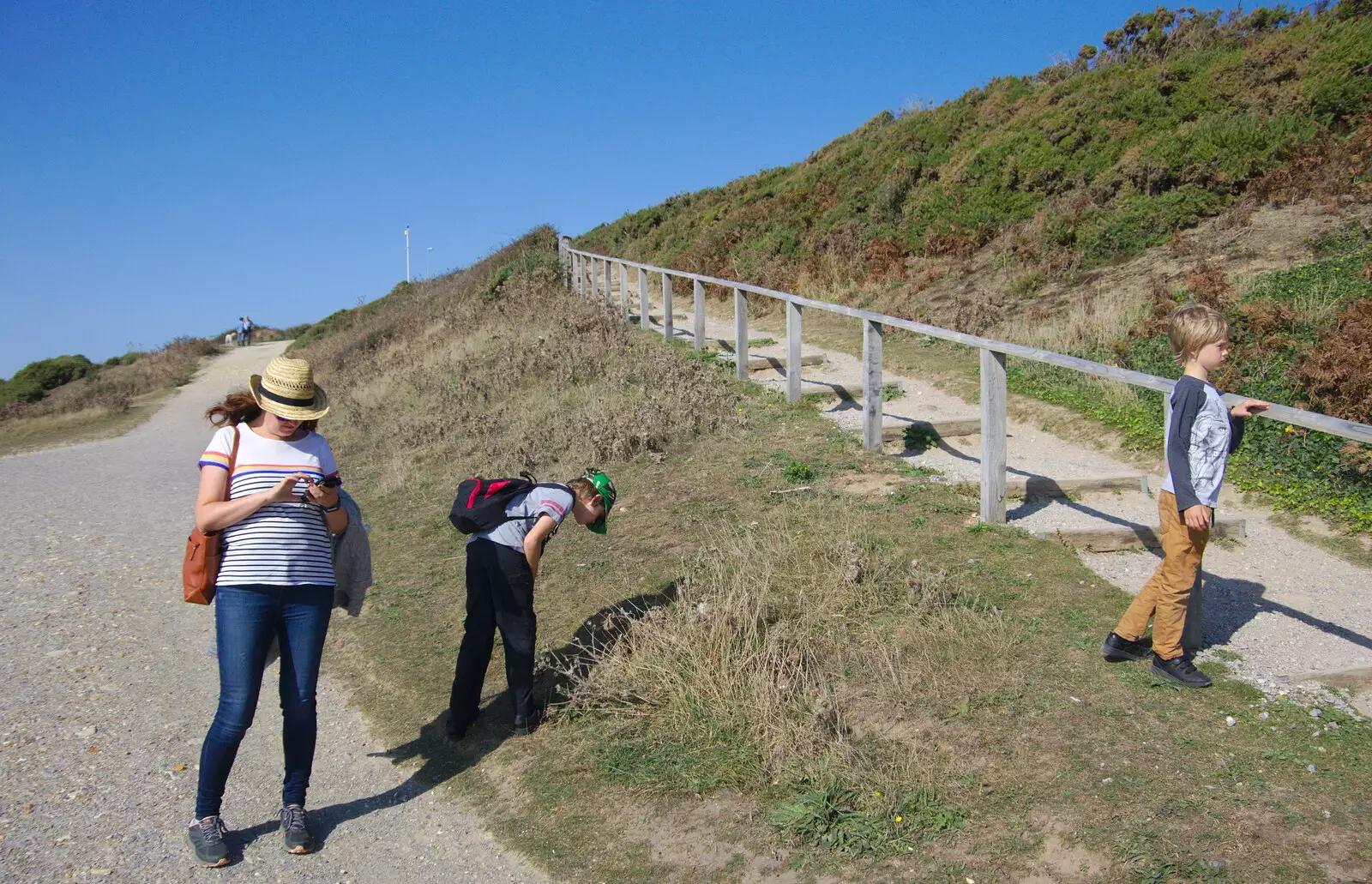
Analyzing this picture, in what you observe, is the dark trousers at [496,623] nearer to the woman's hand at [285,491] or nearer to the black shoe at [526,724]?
the black shoe at [526,724]

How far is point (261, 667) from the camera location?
12.6ft

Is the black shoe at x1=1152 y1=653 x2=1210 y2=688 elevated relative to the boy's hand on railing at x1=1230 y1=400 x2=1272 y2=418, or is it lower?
lower

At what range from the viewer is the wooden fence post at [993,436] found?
609cm

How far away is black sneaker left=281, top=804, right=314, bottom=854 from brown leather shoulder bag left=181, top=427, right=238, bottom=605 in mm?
926

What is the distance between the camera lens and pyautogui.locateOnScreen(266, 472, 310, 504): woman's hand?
373 centimetres

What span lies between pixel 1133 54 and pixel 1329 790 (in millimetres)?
18289

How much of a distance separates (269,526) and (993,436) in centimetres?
412

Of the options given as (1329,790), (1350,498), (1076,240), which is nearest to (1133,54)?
(1076,240)

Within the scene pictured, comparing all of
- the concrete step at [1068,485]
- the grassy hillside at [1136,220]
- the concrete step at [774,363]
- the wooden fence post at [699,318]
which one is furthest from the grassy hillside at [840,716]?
the wooden fence post at [699,318]

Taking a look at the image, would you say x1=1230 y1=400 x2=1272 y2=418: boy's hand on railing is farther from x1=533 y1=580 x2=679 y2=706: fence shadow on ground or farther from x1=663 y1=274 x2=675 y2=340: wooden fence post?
x1=663 y1=274 x2=675 y2=340: wooden fence post

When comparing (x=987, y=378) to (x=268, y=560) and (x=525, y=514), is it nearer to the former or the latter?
(x=525, y=514)

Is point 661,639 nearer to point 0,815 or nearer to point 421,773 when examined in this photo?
point 421,773

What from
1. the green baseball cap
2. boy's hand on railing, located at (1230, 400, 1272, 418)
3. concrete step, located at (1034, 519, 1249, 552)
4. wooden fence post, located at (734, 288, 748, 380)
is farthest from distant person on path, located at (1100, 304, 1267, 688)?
wooden fence post, located at (734, 288, 748, 380)

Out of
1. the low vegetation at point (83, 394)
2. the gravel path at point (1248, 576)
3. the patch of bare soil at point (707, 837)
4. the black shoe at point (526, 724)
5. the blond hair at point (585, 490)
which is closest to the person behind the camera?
the patch of bare soil at point (707, 837)
